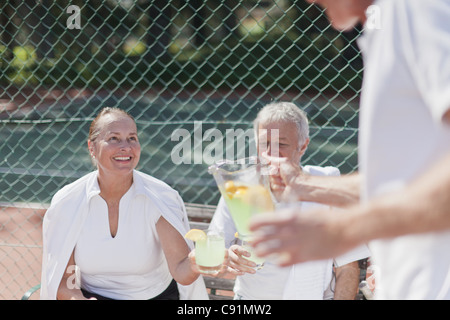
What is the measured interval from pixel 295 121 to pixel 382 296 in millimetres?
1270

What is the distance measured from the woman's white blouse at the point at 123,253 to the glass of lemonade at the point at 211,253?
46cm

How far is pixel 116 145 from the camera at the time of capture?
253 centimetres

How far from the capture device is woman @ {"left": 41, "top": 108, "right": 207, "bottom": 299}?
97.0 inches

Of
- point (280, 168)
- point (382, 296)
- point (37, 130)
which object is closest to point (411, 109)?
point (382, 296)

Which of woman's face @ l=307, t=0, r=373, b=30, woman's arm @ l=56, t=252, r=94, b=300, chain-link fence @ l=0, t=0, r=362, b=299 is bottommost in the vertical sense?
woman's arm @ l=56, t=252, r=94, b=300

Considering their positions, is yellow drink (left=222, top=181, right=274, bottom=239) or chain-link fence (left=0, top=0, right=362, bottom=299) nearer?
yellow drink (left=222, top=181, right=274, bottom=239)

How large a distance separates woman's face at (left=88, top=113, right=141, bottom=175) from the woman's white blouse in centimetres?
12

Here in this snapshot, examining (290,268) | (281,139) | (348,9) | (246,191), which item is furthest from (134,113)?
(348,9)

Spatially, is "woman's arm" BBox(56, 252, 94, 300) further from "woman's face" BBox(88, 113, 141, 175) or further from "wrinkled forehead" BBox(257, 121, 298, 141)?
"wrinkled forehead" BBox(257, 121, 298, 141)

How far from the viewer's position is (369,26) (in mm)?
1094

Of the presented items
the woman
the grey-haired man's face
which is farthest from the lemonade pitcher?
the woman

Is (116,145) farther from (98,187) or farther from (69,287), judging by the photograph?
(69,287)

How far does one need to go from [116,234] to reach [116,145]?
14.6 inches

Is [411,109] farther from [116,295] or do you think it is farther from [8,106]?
[8,106]
